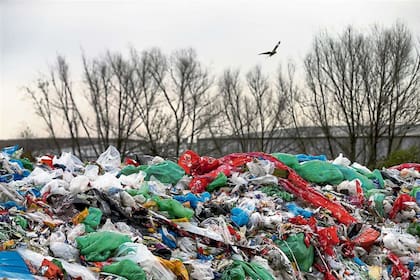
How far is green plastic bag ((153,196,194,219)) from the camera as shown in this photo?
179 inches

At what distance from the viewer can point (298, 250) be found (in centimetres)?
446

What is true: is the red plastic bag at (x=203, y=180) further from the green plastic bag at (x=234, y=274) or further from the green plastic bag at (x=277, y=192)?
the green plastic bag at (x=234, y=274)

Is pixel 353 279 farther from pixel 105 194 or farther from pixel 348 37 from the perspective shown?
pixel 348 37

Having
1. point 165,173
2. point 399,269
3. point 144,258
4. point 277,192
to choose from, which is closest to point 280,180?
point 277,192

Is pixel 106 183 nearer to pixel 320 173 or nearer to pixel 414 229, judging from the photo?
pixel 320 173

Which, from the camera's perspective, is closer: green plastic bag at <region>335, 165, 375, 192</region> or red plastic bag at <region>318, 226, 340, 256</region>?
red plastic bag at <region>318, 226, 340, 256</region>

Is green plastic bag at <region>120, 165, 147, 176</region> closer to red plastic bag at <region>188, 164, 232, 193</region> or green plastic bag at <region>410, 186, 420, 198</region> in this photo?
red plastic bag at <region>188, 164, 232, 193</region>

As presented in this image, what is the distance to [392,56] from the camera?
2123 centimetres

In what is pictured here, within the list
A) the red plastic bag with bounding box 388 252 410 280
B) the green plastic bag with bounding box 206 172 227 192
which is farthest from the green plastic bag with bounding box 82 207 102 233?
the red plastic bag with bounding box 388 252 410 280

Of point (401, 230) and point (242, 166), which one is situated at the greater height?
point (242, 166)

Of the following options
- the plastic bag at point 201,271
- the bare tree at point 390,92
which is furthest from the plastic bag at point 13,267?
the bare tree at point 390,92

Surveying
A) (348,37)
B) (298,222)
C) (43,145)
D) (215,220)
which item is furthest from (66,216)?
(43,145)

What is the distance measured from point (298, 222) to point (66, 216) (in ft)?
7.12

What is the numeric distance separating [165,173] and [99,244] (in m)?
2.18
